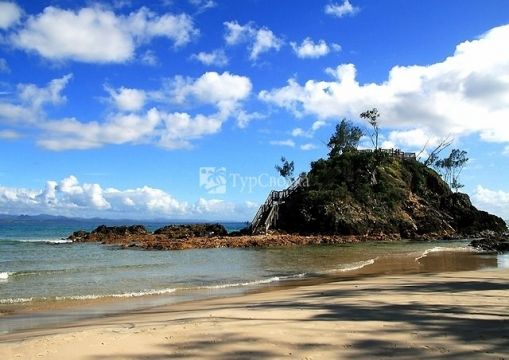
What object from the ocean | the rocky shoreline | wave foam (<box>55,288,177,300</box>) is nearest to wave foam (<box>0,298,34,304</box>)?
the ocean

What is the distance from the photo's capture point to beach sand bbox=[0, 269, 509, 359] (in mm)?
7051

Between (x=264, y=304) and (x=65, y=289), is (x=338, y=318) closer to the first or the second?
(x=264, y=304)

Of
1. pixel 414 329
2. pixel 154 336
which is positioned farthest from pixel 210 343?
pixel 414 329

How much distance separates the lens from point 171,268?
25609 mm

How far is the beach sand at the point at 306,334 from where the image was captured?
7051 millimetres

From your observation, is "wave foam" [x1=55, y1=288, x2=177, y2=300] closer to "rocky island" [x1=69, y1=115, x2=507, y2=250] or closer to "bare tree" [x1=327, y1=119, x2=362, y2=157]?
"rocky island" [x1=69, y1=115, x2=507, y2=250]

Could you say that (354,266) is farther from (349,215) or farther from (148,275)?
(349,215)

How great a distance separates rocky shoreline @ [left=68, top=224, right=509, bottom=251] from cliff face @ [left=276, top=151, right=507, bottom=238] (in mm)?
2261

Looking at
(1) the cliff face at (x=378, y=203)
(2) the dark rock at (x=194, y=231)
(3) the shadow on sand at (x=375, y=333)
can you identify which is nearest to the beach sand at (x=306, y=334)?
(3) the shadow on sand at (x=375, y=333)

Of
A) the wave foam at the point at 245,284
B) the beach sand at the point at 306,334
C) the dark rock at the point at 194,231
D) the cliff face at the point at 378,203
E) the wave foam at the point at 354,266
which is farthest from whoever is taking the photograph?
the cliff face at the point at 378,203

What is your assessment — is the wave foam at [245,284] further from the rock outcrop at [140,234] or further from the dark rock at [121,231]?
the dark rock at [121,231]

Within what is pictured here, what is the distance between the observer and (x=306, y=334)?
26.3 feet

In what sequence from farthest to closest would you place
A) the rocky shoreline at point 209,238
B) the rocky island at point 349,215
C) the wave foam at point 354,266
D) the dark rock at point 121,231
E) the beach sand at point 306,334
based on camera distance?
the dark rock at point 121,231 → the rocky island at point 349,215 → the rocky shoreline at point 209,238 → the wave foam at point 354,266 → the beach sand at point 306,334

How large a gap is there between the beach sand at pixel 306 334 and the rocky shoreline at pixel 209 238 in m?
29.0
